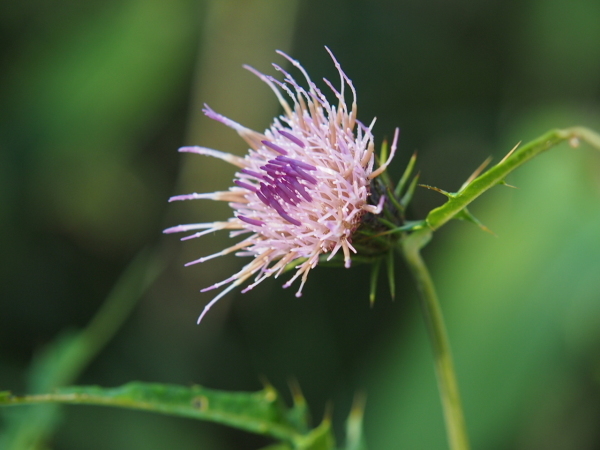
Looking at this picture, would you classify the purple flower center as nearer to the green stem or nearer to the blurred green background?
the green stem

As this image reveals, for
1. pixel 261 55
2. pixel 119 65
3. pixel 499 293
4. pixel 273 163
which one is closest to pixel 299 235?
pixel 273 163

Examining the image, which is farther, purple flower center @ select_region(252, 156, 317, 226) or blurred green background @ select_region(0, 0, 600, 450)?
blurred green background @ select_region(0, 0, 600, 450)

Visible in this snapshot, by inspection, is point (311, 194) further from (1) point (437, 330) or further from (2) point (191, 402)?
(2) point (191, 402)

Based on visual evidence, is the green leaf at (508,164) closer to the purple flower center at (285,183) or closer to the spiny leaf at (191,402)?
the purple flower center at (285,183)

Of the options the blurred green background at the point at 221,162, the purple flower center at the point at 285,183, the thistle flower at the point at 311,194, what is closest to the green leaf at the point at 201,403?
the thistle flower at the point at 311,194

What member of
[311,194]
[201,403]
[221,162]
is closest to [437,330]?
[311,194]

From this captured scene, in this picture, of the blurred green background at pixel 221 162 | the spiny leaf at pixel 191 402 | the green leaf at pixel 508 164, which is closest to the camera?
the green leaf at pixel 508 164

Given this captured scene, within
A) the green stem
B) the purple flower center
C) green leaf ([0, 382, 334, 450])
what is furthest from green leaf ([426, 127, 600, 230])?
green leaf ([0, 382, 334, 450])
